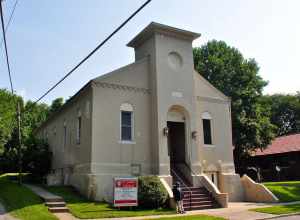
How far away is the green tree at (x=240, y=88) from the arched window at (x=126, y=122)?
1542cm

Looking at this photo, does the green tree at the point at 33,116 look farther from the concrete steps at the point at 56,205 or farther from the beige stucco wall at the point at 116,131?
the concrete steps at the point at 56,205

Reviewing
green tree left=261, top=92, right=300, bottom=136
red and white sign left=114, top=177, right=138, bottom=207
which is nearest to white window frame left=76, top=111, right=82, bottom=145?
red and white sign left=114, top=177, right=138, bottom=207

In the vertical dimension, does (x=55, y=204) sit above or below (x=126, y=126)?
below

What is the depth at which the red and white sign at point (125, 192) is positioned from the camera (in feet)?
54.7

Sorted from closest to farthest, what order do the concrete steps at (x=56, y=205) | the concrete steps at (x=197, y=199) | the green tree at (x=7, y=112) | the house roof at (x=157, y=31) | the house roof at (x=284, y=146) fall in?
the concrete steps at (x=56, y=205) → the concrete steps at (x=197, y=199) → the house roof at (x=157, y=31) → the house roof at (x=284, y=146) → the green tree at (x=7, y=112)

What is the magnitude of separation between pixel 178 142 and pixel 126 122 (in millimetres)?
4941

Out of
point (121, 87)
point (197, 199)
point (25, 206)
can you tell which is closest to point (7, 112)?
point (121, 87)

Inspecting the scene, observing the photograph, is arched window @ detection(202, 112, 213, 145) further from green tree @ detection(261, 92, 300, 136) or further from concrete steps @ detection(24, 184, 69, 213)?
green tree @ detection(261, 92, 300, 136)

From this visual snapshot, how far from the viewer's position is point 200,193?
20156mm

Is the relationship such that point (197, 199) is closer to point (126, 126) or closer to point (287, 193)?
point (126, 126)

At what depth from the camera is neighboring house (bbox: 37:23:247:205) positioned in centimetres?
1994

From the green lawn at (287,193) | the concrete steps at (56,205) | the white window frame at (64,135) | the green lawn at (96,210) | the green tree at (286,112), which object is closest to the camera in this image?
the green lawn at (96,210)

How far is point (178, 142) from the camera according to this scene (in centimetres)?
2409

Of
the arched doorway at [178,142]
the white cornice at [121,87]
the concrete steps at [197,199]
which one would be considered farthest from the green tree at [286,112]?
the concrete steps at [197,199]
